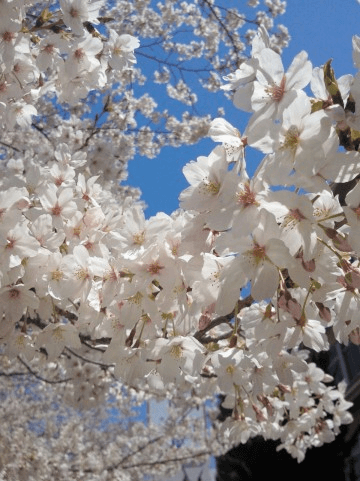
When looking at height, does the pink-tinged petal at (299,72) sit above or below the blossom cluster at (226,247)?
above

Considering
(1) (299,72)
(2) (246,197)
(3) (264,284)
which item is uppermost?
(1) (299,72)

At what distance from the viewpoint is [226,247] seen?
3.52 ft

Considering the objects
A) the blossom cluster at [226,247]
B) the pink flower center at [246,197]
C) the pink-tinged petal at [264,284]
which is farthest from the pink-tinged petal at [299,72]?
the pink-tinged petal at [264,284]

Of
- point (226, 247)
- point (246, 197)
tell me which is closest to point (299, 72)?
point (246, 197)

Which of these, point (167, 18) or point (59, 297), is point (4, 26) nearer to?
point (59, 297)

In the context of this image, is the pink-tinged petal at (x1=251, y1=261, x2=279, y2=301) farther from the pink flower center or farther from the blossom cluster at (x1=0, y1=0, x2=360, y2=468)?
the pink flower center

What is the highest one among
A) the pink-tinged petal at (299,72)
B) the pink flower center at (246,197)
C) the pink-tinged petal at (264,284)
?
the pink-tinged petal at (299,72)

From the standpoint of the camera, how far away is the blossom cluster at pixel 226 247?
99 centimetres

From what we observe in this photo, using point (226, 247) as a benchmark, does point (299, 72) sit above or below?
above

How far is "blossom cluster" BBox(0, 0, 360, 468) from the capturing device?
993 mm

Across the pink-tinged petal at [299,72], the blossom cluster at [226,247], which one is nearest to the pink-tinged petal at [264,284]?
the blossom cluster at [226,247]

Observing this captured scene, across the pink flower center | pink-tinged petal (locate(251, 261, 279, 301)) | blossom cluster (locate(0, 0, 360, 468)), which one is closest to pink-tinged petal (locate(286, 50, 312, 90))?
blossom cluster (locate(0, 0, 360, 468))

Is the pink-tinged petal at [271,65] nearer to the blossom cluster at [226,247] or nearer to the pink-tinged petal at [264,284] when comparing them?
the blossom cluster at [226,247]

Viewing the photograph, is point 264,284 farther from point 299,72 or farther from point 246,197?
point 299,72
